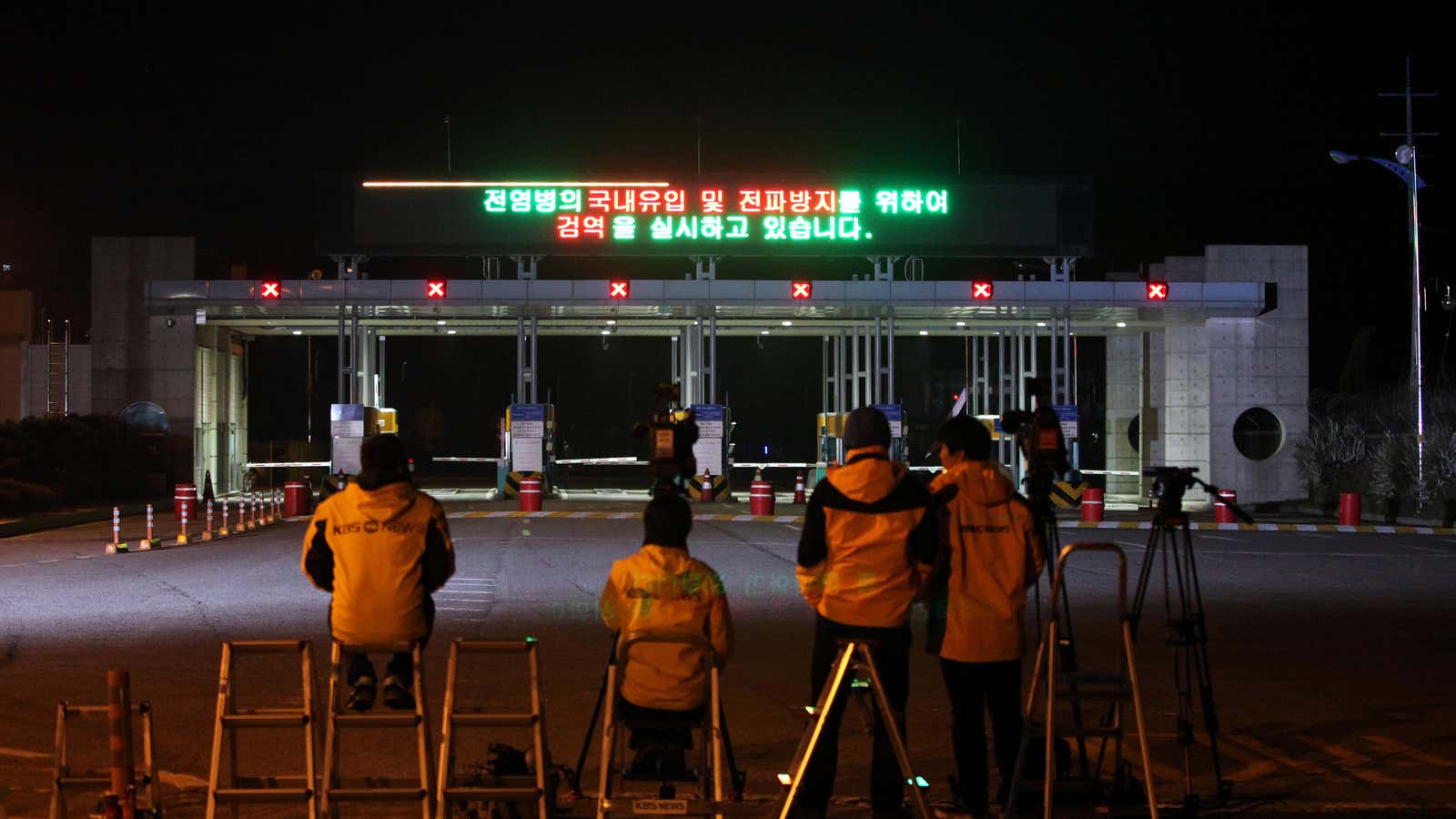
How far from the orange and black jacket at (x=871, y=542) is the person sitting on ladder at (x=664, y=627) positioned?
491 millimetres

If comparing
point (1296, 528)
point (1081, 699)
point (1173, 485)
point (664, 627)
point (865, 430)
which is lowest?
point (1296, 528)

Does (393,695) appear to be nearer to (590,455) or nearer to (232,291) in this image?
(232,291)

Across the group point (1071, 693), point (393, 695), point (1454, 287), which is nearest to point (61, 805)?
point (393, 695)

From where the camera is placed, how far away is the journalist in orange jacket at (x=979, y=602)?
6809mm

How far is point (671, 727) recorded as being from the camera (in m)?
6.42

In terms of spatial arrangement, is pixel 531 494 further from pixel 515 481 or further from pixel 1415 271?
pixel 1415 271

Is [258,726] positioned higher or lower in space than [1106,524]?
higher

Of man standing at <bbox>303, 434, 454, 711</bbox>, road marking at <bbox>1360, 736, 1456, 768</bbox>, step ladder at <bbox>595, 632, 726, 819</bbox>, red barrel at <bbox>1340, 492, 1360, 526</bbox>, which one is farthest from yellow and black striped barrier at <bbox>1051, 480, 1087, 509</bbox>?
step ladder at <bbox>595, 632, 726, 819</bbox>

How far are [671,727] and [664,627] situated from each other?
1.41ft

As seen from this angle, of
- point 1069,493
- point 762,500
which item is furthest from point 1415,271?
point 762,500

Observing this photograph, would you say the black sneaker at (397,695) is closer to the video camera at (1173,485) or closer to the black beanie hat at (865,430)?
the black beanie hat at (865,430)

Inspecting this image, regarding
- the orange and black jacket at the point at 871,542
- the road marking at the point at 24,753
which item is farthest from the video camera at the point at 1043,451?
the road marking at the point at 24,753

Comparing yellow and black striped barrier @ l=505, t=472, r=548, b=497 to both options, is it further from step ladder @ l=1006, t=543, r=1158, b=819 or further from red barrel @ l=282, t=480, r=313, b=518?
step ladder @ l=1006, t=543, r=1158, b=819

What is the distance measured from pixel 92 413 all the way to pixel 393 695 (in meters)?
32.1
